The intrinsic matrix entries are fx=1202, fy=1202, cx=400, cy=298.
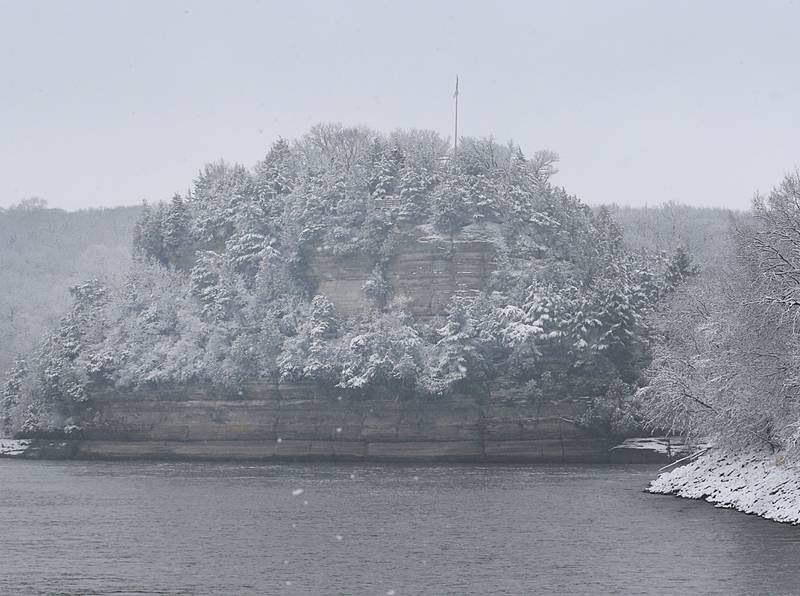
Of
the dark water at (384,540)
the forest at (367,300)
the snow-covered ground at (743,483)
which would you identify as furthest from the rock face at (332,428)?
the snow-covered ground at (743,483)

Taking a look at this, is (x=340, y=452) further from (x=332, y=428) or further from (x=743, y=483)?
(x=743, y=483)

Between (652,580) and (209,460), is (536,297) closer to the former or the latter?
(209,460)

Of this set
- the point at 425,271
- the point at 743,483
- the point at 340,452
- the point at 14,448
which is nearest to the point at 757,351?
the point at 743,483

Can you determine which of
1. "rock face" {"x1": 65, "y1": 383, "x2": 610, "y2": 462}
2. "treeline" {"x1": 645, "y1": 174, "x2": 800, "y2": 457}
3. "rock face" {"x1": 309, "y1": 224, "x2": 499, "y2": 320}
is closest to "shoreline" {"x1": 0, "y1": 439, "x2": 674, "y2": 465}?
"rock face" {"x1": 65, "y1": 383, "x2": 610, "y2": 462}

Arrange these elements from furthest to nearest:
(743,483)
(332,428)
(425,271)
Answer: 1. (425,271)
2. (332,428)
3. (743,483)

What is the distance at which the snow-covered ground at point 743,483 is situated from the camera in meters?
50.1

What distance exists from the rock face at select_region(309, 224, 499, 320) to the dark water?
152 feet

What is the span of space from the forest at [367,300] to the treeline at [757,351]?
4122 cm

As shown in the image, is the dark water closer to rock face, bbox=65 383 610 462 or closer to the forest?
rock face, bbox=65 383 610 462

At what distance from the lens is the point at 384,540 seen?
1873 inches

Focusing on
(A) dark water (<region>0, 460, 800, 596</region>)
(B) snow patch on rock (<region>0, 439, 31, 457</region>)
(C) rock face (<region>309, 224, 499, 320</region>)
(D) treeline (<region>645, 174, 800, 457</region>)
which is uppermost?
(C) rock face (<region>309, 224, 499, 320</region>)

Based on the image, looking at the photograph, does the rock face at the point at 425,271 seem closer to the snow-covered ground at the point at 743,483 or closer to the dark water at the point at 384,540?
the dark water at the point at 384,540

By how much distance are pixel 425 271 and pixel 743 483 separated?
229ft

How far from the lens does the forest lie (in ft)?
374
